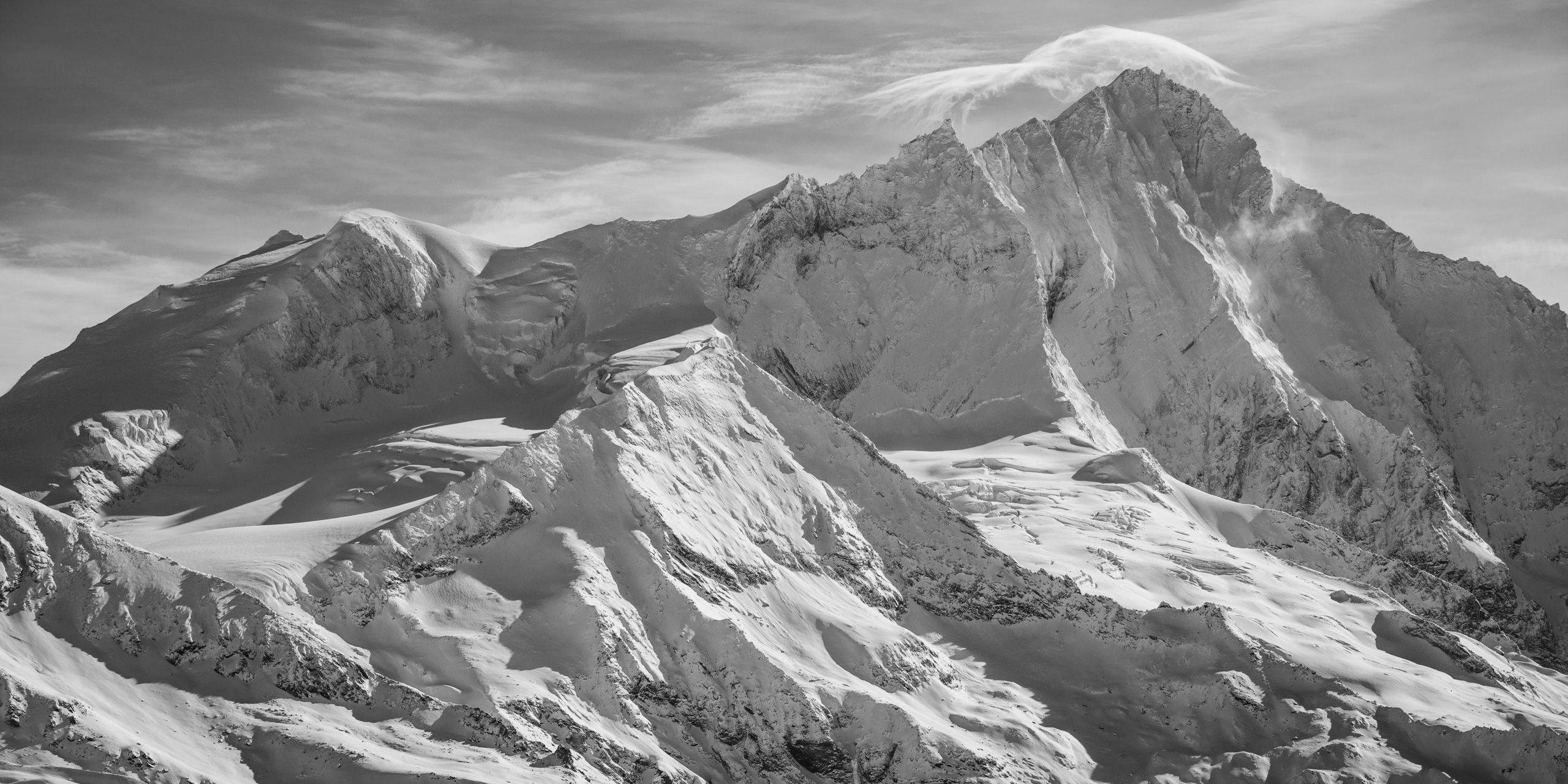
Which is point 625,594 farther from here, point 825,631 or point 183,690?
point 183,690

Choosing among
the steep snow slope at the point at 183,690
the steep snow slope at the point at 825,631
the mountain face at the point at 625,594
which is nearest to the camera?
the steep snow slope at the point at 183,690

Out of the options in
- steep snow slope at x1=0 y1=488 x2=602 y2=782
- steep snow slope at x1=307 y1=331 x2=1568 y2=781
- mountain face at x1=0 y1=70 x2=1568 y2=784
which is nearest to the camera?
steep snow slope at x1=0 y1=488 x2=602 y2=782

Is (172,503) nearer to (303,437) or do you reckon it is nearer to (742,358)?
(303,437)

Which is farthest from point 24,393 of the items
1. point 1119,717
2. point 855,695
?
point 1119,717

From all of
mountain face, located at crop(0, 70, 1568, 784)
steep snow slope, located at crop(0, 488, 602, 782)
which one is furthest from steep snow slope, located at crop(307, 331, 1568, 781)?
steep snow slope, located at crop(0, 488, 602, 782)

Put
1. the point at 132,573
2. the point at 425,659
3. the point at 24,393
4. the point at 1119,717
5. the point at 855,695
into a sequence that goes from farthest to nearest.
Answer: the point at 24,393 < the point at 1119,717 < the point at 855,695 < the point at 425,659 < the point at 132,573

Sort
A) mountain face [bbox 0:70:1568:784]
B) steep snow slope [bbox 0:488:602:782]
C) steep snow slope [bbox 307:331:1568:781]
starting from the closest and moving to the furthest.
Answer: steep snow slope [bbox 0:488:602:782] → mountain face [bbox 0:70:1568:784] → steep snow slope [bbox 307:331:1568:781]

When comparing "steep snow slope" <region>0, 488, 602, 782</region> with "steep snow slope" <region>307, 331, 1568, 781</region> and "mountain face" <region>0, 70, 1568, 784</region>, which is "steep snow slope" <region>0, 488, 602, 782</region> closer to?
"mountain face" <region>0, 70, 1568, 784</region>

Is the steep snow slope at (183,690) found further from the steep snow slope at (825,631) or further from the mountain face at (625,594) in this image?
the steep snow slope at (825,631)

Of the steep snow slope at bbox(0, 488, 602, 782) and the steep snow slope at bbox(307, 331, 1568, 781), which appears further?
the steep snow slope at bbox(307, 331, 1568, 781)

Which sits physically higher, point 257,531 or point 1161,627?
point 257,531

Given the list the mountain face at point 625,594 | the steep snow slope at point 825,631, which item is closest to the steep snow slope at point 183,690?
the mountain face at point 625,594
